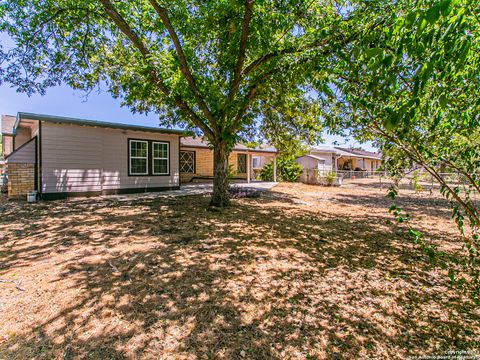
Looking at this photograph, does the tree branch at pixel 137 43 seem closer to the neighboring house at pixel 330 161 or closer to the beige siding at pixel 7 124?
the beige siding at pixel 7 124

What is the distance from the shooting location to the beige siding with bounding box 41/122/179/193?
9461 mm

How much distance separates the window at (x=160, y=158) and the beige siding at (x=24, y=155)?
4626 mm

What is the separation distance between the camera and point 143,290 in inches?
115

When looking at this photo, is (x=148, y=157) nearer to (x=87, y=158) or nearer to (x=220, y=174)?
(x=87, y=158)

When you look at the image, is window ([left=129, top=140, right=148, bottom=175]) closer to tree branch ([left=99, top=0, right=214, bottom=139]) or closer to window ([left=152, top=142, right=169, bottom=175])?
window ([left=152, top=142, right=169, bottom=175])

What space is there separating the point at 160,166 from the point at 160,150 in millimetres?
806

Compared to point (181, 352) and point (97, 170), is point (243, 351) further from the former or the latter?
point (97, 170)

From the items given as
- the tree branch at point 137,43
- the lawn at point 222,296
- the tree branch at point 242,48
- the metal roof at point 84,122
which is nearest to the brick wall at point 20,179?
the metal roof at point 84,122

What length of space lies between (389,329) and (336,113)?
2912 mm

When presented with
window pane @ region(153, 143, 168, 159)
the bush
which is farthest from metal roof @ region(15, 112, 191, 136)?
the bush

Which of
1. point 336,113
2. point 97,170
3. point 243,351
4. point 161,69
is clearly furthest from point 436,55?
point 97,170

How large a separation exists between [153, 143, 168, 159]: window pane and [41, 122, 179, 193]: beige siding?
0.43 metres

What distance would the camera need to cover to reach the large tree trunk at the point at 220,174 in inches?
310

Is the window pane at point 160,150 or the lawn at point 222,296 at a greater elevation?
the window pane at point 160,150
